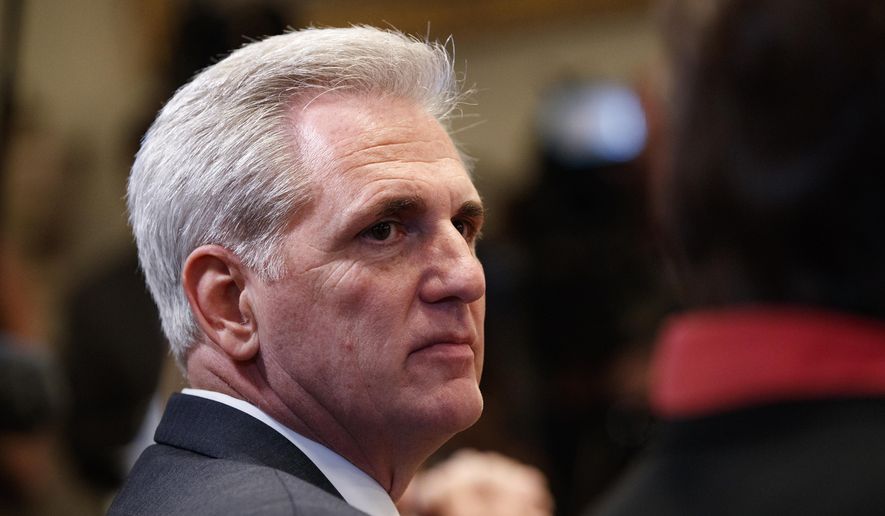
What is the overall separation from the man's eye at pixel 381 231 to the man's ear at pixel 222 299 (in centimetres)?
23

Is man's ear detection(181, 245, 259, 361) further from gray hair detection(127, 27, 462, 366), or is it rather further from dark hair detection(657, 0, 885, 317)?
dark hair detection(657, 0, 885, 317)

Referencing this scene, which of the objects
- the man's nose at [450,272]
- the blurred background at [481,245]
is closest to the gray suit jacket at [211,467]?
the man's nose at [450,272]

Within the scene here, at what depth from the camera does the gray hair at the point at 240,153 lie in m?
2.06

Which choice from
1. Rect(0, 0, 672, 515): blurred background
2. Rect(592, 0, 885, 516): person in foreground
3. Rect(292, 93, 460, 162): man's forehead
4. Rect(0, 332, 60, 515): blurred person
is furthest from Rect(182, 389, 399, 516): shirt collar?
Rect(0, 332, 60, 515): blurred person

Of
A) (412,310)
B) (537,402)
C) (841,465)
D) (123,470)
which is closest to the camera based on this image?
(841,465)

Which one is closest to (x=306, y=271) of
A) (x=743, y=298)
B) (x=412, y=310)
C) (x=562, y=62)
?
(x=412, y=310)

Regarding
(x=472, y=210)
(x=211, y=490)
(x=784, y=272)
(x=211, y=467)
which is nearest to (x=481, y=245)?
(x=472, y=210)

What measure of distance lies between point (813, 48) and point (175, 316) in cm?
144

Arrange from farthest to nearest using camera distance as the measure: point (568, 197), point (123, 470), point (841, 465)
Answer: point (568, 197), point (123, 470), point (841, 465)

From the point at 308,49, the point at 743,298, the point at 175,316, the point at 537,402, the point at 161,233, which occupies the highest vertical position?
the point at 743,298

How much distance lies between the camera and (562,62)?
728 centimetres

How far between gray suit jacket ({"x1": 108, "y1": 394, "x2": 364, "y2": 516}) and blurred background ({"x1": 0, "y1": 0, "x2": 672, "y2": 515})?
0.93m

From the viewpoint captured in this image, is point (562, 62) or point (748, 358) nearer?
point (748, 358)

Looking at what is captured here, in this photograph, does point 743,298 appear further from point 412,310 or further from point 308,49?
point 308,49
